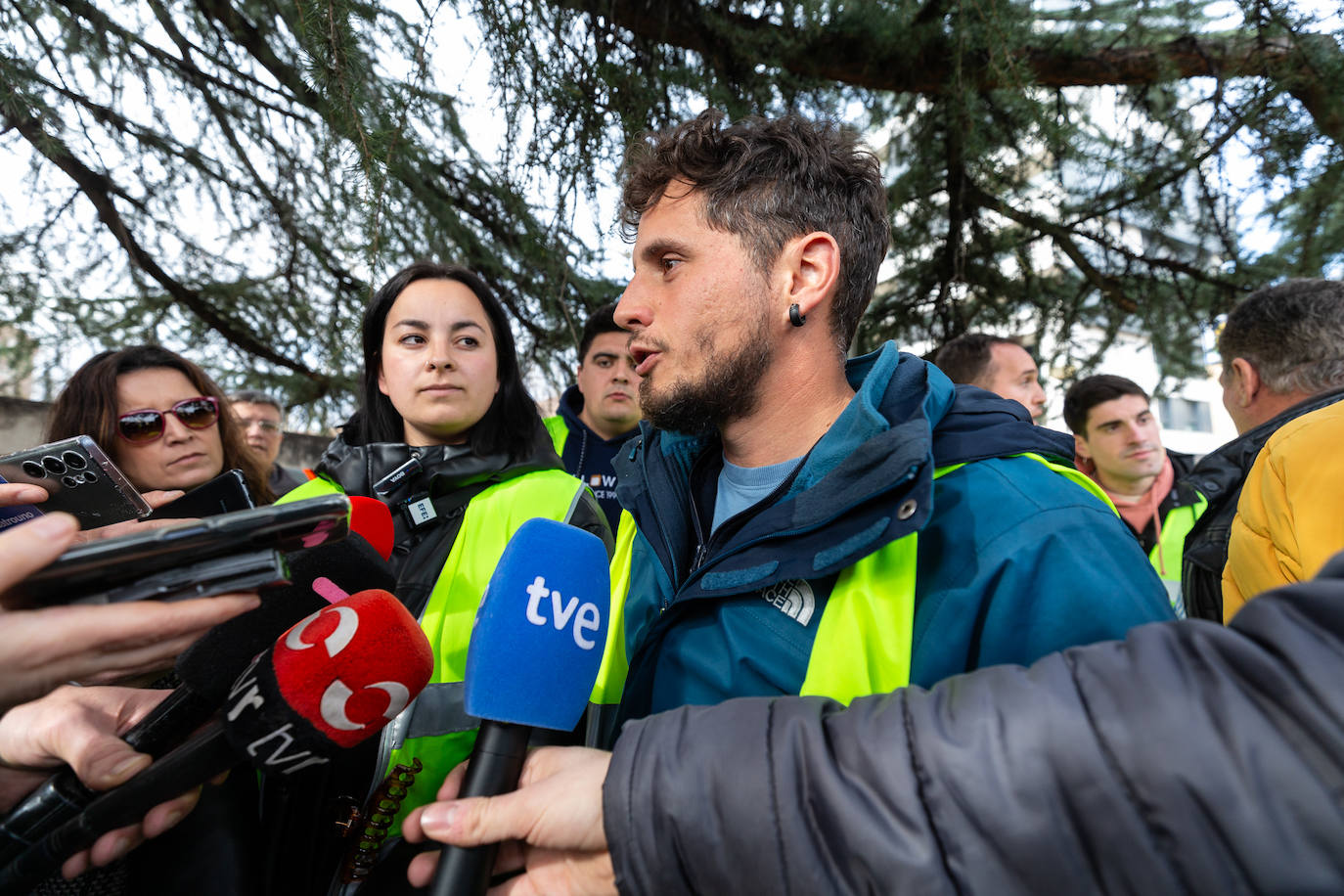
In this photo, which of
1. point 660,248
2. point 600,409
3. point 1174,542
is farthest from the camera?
point 1174,542

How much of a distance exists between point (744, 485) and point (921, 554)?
1.66ft

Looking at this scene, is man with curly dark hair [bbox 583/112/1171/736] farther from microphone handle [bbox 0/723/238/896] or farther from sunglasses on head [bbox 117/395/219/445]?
sunglasses on head [bbox 117/395/219/445]

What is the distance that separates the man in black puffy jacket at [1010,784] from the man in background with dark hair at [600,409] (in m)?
2.65

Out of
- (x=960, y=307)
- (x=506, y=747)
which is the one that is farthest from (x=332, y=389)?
(x=506, y=747)

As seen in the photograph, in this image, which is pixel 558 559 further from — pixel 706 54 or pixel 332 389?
pixel 332 389

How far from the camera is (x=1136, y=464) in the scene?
4.25 m

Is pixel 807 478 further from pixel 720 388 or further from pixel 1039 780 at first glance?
pixel 1039 780

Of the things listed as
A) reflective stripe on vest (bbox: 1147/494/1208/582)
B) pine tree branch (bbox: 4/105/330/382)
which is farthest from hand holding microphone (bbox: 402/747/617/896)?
reflective stripe on vest (bbox: 1147/494/1208/582)

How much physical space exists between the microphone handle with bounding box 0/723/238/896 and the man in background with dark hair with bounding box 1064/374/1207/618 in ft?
14.0

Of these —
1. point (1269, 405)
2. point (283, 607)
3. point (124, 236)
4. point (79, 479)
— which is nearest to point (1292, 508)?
point (1269, 405)

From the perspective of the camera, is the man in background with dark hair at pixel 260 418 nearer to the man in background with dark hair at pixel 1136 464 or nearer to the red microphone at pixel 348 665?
the red microphone at pixel 348 665

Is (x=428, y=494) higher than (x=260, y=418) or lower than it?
lower

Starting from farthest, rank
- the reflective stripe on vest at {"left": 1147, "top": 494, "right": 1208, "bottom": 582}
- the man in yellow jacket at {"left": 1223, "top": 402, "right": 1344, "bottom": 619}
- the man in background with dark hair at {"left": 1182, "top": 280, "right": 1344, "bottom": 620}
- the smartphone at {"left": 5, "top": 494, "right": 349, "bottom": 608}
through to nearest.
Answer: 1. the reflective stripe on vest at {"left": 1147, "top": 494, "right": 1208, "bottom": 582}
2. the man in background with dark hair at {"left": 1182, "top": 280, "right": 1344, "bottom": 620}
3. the man in yellow jacket at {"left": 1223, "top": 402, "right": 1344, "bottom": 619}
4. the smartphone at {"left": 5, "top": 494, "right": 349, "bottom": 608}

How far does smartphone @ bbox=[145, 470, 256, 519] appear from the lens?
1.92 m
